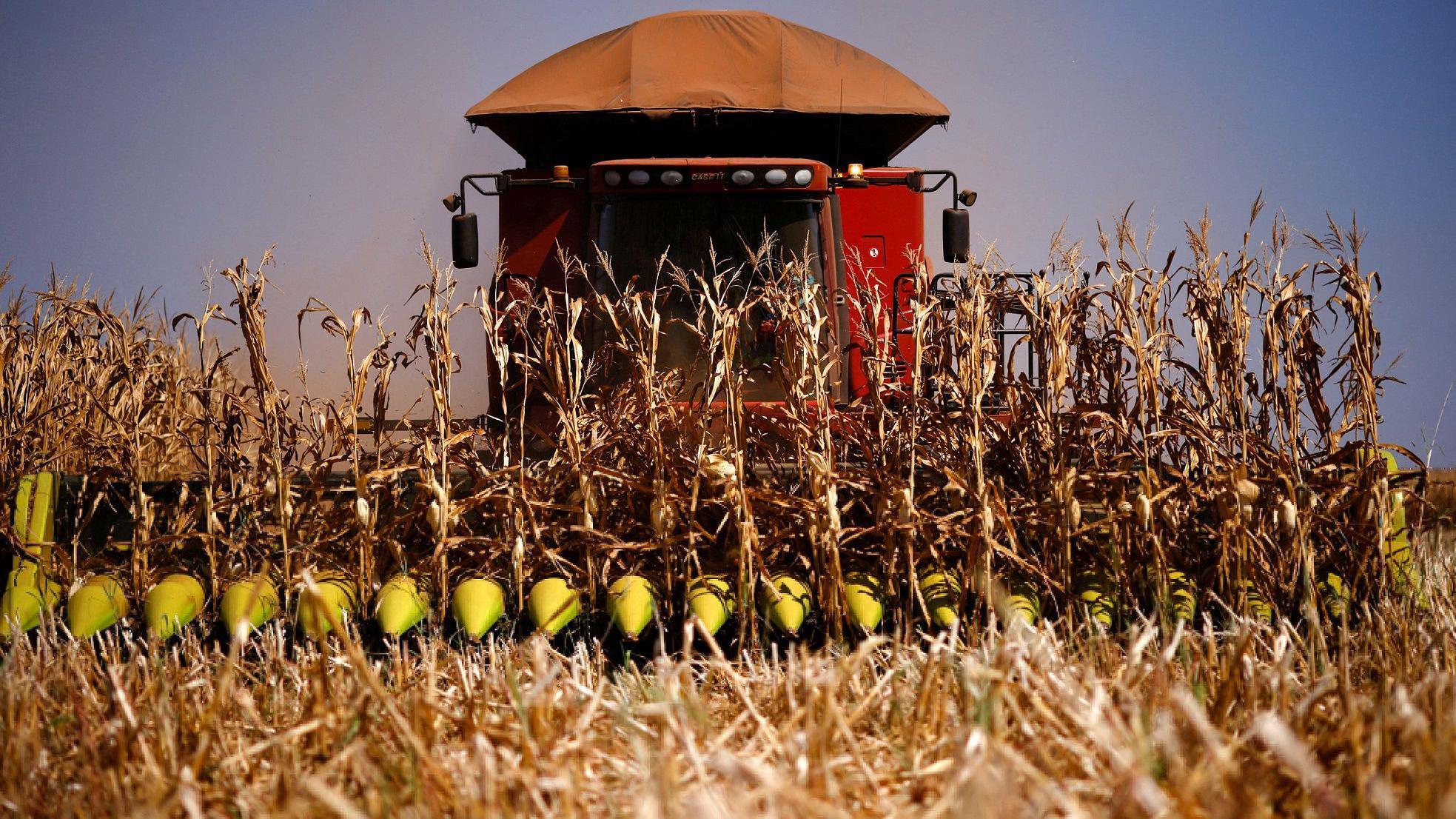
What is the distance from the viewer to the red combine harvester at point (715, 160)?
4.94 meters

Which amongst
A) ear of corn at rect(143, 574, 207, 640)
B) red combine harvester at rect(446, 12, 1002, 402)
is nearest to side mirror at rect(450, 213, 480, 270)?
red combine harvester at rect(446, 12, 1002, 402)

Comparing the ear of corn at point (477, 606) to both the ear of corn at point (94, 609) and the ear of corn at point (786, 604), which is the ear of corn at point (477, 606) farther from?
the ear of corn at point (94, 609)

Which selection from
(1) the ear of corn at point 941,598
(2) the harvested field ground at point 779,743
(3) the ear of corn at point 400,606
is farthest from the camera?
(1) the ear of corn at point 941,598

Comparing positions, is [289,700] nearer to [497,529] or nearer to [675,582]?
[497,529]

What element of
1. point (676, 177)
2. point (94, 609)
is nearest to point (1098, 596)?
point (676, 177)

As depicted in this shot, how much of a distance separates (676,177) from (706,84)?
1291mm

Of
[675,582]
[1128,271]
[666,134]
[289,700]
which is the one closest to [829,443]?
[675,582]

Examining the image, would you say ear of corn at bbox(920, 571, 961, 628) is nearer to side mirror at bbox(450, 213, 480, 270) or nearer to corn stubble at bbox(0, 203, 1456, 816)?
corn stubble at bbox(0, 203, 1456, 816)

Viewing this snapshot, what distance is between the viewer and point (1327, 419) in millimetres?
3240

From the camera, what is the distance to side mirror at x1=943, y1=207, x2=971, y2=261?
5625mm

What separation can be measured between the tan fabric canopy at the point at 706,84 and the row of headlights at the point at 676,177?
34.8 inches

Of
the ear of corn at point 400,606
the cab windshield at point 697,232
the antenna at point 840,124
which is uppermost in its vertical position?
the antenna at point 840,124

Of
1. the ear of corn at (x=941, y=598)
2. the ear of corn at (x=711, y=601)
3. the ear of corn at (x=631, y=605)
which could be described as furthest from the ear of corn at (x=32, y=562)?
the ear of corn at (x=941, y=598)

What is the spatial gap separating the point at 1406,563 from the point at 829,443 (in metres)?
1.85
